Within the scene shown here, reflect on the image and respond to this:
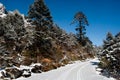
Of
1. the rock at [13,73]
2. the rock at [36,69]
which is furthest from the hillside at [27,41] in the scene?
the rock at [13,73]

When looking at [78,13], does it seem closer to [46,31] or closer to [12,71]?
[46,31]

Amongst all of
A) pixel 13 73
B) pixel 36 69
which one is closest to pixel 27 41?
pixel 36 69

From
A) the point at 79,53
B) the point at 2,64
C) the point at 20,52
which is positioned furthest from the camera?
the point at 79,53

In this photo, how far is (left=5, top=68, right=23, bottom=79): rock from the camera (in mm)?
26348

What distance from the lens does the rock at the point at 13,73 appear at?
26.3 meters

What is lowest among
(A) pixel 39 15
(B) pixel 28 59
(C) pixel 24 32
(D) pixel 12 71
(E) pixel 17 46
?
(D) pixel 12 71

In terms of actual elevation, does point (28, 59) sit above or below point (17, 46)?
below

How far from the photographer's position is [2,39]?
1449 inches

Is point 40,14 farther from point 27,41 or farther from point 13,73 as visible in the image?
point 13,73

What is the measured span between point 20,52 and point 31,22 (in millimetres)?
7553

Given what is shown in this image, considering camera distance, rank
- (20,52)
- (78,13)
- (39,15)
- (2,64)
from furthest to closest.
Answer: (78,13), (39,15), (20,52), (2,64)

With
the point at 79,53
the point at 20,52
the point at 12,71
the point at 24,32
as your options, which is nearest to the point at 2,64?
the point at 12,71

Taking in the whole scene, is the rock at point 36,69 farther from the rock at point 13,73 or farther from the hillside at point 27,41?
the rock at point 13,73

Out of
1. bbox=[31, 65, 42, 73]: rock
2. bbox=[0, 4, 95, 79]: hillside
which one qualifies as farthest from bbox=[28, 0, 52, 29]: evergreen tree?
bbox=[31, 65, 42, 73]: rock
